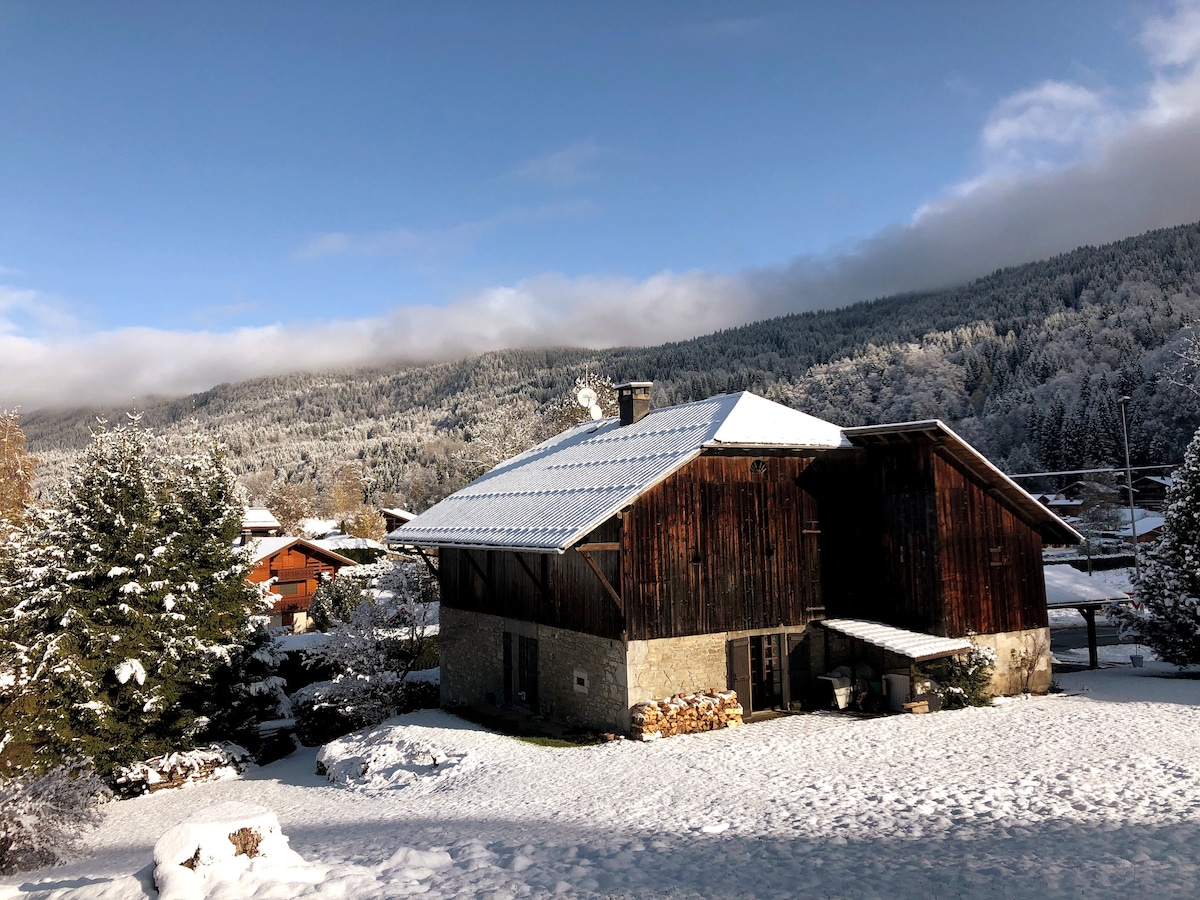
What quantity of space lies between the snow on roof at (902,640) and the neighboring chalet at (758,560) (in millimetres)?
66

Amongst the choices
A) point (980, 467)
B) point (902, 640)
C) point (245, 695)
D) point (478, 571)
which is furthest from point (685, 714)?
point (245, 695)

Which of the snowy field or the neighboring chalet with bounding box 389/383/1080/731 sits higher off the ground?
the neighboring chalet with bounding box 389/383/1080/731

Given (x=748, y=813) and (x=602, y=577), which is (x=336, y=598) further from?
(x=748, y=813)

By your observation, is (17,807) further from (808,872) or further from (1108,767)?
(1108,767)

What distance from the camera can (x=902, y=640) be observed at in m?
19.8

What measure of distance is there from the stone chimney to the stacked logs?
938cm

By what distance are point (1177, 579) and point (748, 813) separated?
1700 centimetres

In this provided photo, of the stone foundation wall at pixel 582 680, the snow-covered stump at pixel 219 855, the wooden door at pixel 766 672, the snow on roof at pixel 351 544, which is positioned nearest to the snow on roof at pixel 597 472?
the stone foundation wall at pixel 582 680

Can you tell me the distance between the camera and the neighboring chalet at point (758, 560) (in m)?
19.4

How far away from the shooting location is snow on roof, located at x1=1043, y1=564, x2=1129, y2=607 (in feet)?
82.8

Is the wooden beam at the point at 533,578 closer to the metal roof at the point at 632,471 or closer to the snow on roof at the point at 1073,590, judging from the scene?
the metal roof at the point at 632,471

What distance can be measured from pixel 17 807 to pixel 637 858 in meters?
11.8

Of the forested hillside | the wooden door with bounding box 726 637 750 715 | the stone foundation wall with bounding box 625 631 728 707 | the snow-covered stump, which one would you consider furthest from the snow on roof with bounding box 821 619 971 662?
the forested hillside

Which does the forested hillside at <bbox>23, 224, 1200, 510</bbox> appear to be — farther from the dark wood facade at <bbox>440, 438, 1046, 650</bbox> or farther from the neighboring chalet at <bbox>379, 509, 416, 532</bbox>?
the dark wood facade at <bbox>440, 438, 1046, 650</bbox>
